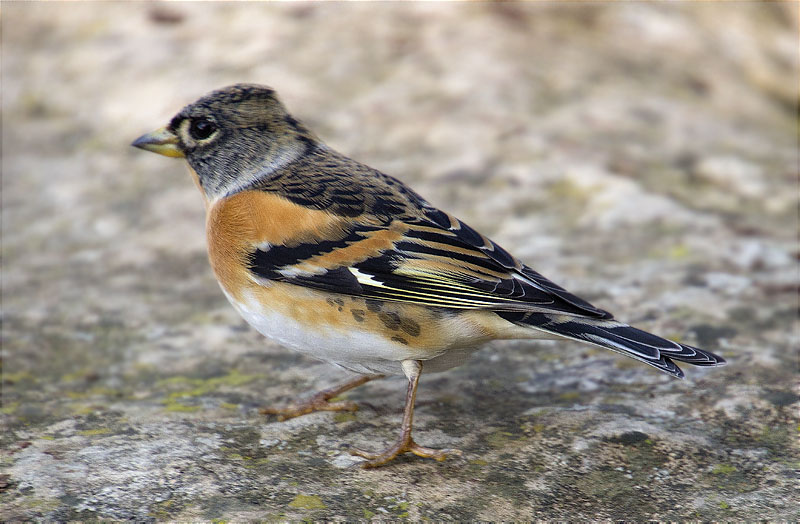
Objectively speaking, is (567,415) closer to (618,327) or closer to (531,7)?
(618,327)

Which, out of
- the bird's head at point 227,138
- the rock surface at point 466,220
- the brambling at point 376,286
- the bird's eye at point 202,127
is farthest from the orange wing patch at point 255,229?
the rock surface at point 466,220

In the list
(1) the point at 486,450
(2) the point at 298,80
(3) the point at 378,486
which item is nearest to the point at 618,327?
(1) the point at 486,450

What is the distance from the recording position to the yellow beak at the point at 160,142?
4098 millimetres

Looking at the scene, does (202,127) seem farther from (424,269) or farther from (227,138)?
(424,269)

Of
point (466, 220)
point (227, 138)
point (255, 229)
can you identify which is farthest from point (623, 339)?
point (466, 220)

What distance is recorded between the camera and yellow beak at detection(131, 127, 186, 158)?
4.10 metres

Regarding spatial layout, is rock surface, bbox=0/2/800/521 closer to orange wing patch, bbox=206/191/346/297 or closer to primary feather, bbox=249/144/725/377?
primary feather, bbox=249/144/725/377

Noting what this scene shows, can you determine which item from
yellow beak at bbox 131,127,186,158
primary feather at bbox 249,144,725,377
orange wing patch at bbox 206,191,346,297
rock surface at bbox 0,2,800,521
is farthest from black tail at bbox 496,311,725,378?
yellow beak at bbox 131,127,186,158

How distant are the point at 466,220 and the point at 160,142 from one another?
2215mm

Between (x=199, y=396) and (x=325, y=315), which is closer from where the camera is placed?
(x=325, y=315)

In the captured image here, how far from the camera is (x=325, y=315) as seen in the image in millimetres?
3453

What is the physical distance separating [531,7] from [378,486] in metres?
5.97

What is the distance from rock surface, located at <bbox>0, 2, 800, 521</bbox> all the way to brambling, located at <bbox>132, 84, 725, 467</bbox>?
0.39 m

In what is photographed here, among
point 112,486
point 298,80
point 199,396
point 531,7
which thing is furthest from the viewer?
point 531,7
